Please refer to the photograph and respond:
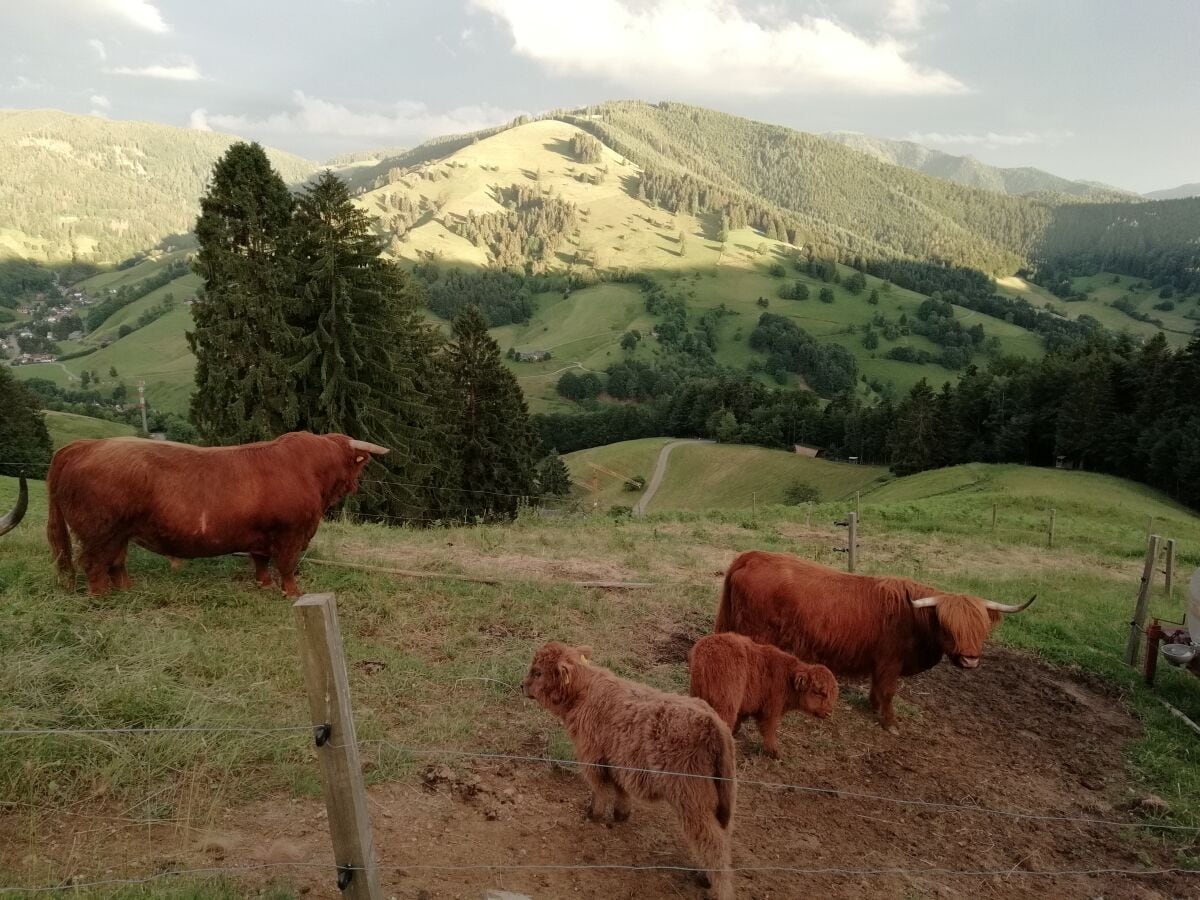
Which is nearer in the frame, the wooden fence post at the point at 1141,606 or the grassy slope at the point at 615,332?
the wooden fence post at the point at 1141,606

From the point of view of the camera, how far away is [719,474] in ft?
274

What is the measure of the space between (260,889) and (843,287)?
642 feet

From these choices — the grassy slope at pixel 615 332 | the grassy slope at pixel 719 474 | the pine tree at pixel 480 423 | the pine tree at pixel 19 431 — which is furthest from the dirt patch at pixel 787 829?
the grassy slope at pixel 615 332

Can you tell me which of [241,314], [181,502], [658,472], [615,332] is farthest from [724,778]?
[615,332]

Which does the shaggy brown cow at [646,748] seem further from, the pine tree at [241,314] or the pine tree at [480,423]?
the pine tree at [480,423]

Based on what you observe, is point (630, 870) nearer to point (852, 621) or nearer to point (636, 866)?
point (636, 866)

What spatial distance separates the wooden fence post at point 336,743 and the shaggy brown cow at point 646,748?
208cm

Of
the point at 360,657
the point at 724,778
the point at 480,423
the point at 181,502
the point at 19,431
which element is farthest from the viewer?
the point at 19,431

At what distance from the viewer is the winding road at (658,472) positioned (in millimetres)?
77250

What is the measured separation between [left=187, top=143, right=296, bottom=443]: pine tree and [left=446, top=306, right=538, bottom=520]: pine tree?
1225 cm

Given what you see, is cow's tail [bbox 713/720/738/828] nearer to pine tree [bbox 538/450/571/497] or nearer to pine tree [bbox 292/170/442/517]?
pine tree [bbox 292/170/442/517]

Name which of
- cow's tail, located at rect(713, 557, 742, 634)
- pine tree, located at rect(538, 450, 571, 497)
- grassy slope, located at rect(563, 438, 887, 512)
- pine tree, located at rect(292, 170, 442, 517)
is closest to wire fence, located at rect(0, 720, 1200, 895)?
cow's tail, located at rect(713, 557, 742, 634)

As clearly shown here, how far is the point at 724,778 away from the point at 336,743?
268 cm

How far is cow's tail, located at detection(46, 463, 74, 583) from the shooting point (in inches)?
306
